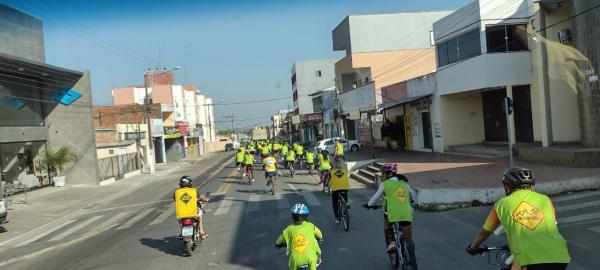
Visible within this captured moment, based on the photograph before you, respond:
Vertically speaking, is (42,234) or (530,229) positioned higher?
(530,229)

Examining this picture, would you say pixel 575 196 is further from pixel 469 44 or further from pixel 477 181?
pixel 469 44

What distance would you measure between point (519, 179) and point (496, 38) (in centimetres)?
1914

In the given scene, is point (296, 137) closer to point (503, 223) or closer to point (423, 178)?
point (423, 178)

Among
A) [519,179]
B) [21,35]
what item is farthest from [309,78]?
[519,179]

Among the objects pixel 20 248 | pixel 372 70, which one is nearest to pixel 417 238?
pixel 20 248

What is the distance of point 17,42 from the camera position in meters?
28.5

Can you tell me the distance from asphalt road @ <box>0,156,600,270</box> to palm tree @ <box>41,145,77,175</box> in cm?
1469

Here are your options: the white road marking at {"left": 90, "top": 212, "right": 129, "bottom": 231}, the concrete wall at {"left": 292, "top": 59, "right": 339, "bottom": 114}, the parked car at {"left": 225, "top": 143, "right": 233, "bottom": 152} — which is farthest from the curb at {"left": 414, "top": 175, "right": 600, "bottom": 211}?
the parked car at {"left": 225, "top": 143, "right": 233, "bottom": 152}

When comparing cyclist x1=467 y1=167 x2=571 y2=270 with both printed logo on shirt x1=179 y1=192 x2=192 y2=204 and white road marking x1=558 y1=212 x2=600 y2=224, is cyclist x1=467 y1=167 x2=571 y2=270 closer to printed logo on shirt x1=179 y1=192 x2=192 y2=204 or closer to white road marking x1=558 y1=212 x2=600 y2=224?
printed logo on shirt x1=179 y1=192 x2=192 y2=204

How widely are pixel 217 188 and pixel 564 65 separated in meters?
14.0

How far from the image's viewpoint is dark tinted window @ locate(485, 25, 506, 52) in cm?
2160

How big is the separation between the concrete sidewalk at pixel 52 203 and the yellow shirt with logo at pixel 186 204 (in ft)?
23.1

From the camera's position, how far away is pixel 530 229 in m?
3.95

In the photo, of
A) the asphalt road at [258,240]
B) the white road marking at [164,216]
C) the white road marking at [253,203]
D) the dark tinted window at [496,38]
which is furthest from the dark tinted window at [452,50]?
the white road marking at [164,216]
